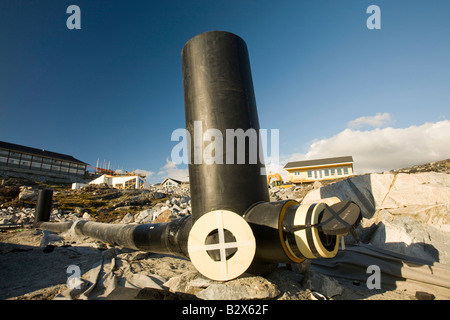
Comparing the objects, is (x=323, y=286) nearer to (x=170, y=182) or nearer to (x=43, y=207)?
(x=43, y=207)

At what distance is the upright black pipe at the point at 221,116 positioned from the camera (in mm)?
2979

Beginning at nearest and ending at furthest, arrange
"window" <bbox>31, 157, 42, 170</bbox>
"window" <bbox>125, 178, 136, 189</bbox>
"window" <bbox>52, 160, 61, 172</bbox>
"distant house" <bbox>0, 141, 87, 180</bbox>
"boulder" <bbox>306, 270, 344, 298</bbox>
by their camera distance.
A: "boulder" <bbox>306, 270, 344, 298</bbox>
"distant house" <bbox>0, 141, 87, 180</bbox>
"window" <bbox>31, 157, 42, 170</bbox>
"window" <bbox>52, 160, 61, 172</bbox>
"window" <bbox>125, 178, 136, 189</bbox>

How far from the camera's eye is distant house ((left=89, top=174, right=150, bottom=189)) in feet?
158

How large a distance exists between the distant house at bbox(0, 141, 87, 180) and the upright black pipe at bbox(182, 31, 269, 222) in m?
53.3

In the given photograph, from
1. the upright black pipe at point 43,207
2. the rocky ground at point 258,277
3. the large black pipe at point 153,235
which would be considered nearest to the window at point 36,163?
the upright black pipe at point 43,207

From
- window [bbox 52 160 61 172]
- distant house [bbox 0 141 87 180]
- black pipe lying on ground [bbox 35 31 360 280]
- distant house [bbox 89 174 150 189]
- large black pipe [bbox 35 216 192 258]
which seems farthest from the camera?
distant house [bbox 89 174 150 189]

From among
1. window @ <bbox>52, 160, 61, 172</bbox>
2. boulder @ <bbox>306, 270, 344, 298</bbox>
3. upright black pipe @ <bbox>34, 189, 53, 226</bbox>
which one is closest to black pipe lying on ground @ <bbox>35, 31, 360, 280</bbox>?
boulder @ <bbox>306, 270, 344, 298</bbox>

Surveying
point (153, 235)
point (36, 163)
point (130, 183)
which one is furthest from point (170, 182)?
point (153, 235)

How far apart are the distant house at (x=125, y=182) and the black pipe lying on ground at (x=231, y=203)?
4794cm

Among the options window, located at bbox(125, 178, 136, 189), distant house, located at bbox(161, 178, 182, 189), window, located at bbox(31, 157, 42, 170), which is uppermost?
window, located at bbox(31, 157, 42, 170)

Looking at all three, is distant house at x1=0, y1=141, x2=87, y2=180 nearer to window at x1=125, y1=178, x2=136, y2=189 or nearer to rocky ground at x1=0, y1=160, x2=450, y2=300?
window at x1=125, y1=178, x2=136, y2=189

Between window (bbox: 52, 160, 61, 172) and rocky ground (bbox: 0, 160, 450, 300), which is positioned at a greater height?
window (bbox: 52, 160, 61, 172)

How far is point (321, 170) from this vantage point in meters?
33.6

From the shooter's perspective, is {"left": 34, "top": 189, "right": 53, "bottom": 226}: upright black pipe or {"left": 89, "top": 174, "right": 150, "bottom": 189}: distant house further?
{"left": 89, "top": 174, "right": 150, "bottom": 189}: distant house
